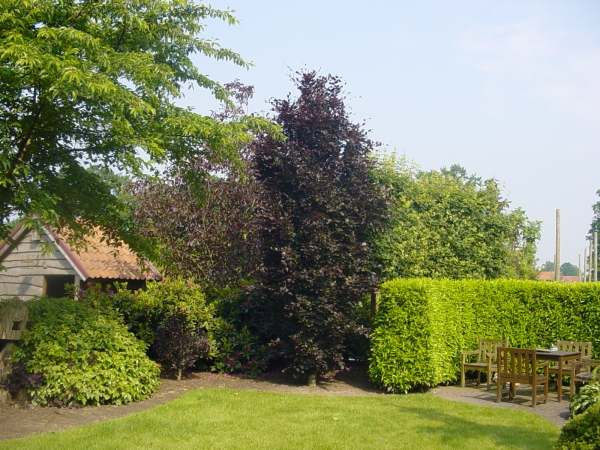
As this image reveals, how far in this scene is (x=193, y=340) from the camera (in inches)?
464

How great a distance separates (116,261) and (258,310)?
683 cm

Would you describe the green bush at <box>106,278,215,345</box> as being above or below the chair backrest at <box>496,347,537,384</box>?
above

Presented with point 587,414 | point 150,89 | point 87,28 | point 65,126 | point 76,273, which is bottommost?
point 587,414

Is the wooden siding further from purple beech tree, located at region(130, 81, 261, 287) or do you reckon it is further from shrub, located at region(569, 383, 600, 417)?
shrub, located at region(569, 383, 600, 417)

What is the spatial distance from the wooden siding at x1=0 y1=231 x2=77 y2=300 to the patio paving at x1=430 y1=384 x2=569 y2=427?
484 inches

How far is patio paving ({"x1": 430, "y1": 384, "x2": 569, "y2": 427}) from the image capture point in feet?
30.6

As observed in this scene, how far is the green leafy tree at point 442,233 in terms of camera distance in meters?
13.2

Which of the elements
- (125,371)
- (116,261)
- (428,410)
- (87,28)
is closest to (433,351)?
(428,410)

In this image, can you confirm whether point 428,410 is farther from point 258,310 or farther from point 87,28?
point 87,28

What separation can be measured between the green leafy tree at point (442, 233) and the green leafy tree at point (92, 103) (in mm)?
4591

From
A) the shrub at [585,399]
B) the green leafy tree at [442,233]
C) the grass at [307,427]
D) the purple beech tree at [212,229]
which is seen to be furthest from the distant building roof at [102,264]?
the shrub at [585,399]

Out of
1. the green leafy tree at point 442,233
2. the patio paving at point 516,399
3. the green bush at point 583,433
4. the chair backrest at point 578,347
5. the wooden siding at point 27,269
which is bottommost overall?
the patio paving at point 516,399

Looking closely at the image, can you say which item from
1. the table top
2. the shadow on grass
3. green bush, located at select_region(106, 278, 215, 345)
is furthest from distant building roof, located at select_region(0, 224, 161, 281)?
the table top

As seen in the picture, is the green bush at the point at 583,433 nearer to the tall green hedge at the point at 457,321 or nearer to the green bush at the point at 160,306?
the tall green hedge at the point at 457,321
